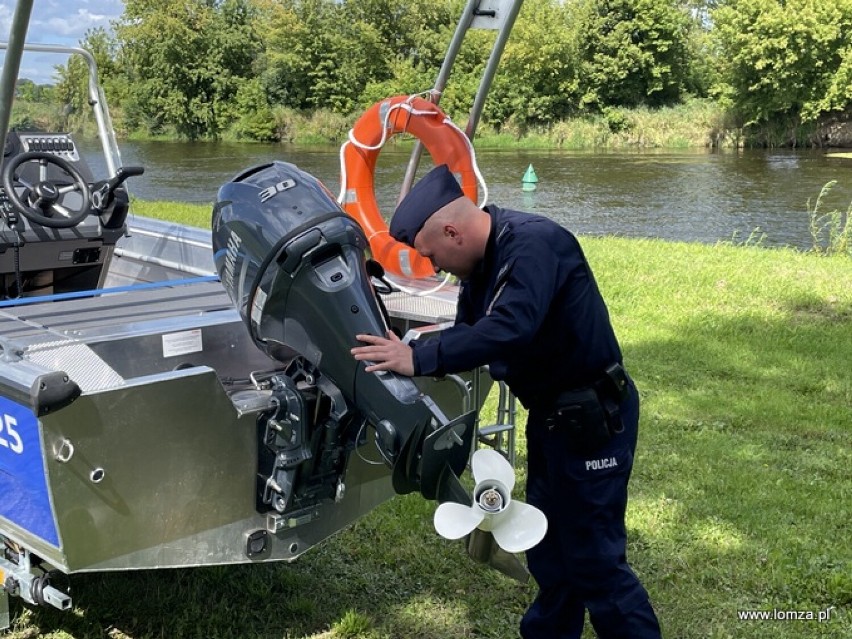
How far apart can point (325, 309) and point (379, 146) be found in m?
2.35

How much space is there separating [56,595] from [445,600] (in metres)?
1.38

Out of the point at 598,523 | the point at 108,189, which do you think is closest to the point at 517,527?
the point at 598,523

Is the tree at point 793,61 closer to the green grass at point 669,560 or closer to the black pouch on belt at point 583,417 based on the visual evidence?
the green grass at point 669,560

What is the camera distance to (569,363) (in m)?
2.57

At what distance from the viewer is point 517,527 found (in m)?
2.32

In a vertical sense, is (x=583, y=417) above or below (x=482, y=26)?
below

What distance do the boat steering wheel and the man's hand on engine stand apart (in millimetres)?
2323

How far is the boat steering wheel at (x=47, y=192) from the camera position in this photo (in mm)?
4148

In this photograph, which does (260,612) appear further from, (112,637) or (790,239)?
(790,239)

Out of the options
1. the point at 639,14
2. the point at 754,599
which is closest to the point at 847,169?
the point at 639,14

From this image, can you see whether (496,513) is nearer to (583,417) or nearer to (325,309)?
(583,417)

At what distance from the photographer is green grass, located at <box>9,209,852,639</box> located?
316cm

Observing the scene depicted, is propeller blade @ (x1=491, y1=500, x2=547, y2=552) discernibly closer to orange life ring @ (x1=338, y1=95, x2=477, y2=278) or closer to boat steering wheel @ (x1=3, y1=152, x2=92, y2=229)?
orange life ring @ (x1=338, y1=95, x2=477, y2=278)

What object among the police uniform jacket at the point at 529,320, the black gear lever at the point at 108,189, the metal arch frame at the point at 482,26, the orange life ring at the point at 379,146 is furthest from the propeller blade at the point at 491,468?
the black gear lever at the point at 108,189
